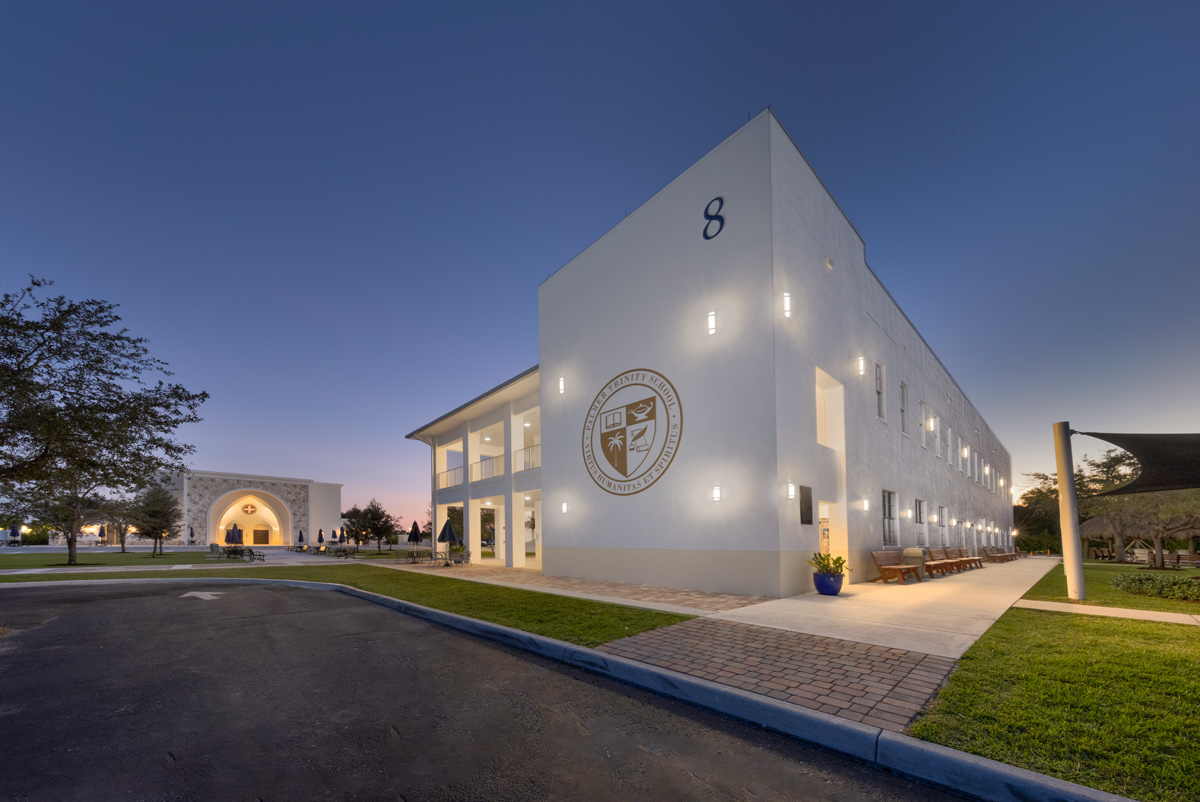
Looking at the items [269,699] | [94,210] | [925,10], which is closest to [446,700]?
[269,699]

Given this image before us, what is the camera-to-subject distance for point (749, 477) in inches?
422

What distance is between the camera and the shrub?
30.9 feet

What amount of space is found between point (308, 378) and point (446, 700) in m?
52.4

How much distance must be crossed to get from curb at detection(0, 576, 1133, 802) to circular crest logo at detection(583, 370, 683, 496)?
7.05 meters

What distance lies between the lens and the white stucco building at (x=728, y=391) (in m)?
10.9

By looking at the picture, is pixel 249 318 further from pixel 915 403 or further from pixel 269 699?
pixel 915 403

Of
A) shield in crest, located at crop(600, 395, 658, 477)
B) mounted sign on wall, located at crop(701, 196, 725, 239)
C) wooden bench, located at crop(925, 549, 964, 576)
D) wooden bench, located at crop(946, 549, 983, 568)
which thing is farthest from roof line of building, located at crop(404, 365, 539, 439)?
wooden bench, located at crop(946, 549, 983, 568)

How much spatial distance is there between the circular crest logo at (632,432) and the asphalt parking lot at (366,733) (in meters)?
6.99

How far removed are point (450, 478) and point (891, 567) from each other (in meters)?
21.5

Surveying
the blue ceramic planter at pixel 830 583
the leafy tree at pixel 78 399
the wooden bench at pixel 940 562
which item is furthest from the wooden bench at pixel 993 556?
the leafy tree at pixel 78 399

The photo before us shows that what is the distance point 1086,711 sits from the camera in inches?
146

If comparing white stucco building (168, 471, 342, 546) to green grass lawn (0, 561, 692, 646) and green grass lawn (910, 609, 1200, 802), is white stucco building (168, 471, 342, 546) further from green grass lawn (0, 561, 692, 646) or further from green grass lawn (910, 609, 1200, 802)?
green grass lawn (910, 609, 1200, 802)

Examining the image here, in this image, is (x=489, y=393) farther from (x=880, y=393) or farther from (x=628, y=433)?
(x=880, y=393)

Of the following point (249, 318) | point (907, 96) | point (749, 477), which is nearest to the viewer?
point (749, 477)
